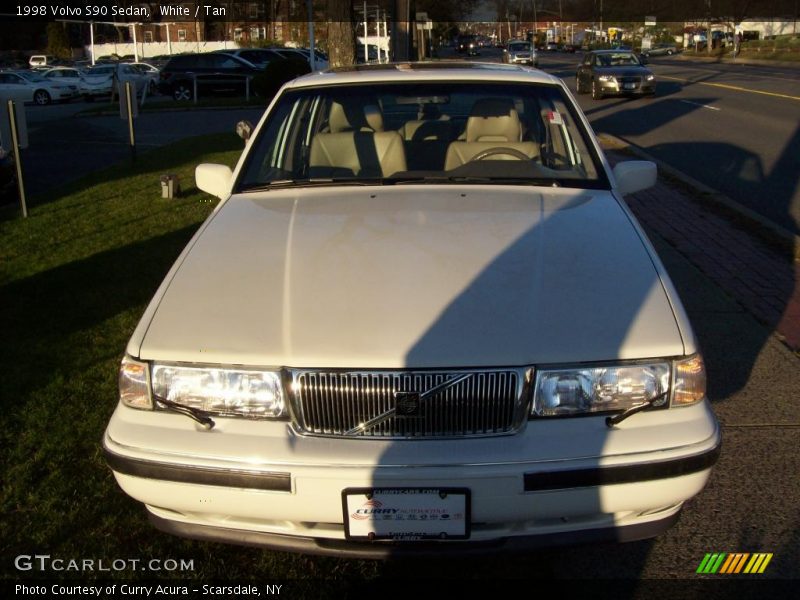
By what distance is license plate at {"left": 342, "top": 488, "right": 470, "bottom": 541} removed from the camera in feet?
8.32

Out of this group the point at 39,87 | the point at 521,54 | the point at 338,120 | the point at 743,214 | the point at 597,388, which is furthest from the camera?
the point at 521,54

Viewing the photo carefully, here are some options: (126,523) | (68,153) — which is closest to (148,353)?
(126,523)

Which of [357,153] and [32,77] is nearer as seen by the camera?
[357,153]

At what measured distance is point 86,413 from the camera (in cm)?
428

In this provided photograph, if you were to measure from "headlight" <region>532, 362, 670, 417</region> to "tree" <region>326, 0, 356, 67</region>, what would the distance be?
15.7m

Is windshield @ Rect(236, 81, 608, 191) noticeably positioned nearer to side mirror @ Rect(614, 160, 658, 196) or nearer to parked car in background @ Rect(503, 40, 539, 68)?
side mirror @ Rect(614, 160, 658, 196)

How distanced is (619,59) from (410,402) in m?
26.3

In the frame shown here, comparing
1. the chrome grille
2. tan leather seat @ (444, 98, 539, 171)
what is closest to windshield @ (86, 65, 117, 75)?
tan leather seat @ (444, 98, 539, 171)

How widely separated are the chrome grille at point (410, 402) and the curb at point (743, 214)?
5.41m

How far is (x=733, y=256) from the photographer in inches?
284

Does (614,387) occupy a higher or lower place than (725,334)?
higher

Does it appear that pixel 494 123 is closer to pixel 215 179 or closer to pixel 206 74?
pixel 215 179

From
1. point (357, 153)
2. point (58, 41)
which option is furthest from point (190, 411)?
point (58, 41)

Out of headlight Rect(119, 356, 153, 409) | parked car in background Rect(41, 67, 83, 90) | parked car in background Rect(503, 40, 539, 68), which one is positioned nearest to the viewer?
headlight Rect(119, 356, 153, 409)
